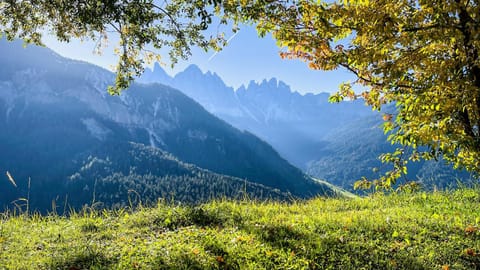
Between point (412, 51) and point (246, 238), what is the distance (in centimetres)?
475

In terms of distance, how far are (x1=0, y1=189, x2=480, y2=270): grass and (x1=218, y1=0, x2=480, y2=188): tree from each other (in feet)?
4.49

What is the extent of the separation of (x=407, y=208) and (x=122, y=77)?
32.0 feet

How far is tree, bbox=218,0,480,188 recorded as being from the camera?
6.28 meters

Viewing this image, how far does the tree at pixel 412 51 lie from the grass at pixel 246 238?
4.49 feet

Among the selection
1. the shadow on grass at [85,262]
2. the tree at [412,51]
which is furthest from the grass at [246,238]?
the tree at [412,51]

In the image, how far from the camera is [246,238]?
6906mm

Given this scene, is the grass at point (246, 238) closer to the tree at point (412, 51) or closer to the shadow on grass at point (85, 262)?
the shadow on grass at point (85, 262)


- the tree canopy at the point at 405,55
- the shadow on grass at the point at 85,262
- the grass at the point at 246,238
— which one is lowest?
the shadow on grass at the point at 85,262

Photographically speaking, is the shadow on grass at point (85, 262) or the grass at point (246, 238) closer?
the shadow on grass at point (85, 262)

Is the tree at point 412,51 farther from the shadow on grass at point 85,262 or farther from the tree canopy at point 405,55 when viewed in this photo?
the shadow on grass at point 85,262

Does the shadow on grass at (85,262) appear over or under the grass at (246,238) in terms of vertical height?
under

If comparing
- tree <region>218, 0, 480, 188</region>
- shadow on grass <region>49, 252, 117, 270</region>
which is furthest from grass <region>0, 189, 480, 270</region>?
tree <region>218, 0, 480, 188</region>

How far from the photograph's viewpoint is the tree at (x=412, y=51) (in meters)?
6.28

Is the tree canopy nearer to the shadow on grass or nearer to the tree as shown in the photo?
the tree
